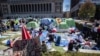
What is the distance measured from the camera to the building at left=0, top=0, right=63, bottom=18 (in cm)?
10931

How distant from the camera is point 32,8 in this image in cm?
11100

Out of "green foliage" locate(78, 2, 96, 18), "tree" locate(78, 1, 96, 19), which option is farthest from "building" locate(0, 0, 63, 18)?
"green foliage" locate(78, 2, 96, 18)

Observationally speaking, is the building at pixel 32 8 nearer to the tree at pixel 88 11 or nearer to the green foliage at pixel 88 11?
the tree at pixel 88 11

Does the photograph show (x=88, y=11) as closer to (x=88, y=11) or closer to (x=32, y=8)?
(x=88, y=11)

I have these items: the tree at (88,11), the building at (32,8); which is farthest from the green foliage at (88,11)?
the building at (32,8)

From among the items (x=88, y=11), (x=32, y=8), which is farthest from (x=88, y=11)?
(x=32, y=8)

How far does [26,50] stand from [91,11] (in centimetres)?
5521

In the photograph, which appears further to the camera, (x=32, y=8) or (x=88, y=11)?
(x=32, y=8)

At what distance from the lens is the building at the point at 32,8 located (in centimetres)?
10931

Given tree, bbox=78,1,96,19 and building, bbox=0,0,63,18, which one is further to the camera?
building, bbox=0,0,63,18

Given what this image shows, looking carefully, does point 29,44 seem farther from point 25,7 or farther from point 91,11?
point 25,7

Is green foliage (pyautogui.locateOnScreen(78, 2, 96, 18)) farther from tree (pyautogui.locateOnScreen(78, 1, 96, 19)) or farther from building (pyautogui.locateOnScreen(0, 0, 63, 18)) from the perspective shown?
building (pyautogui.locateOnScreen(0, 0, 63, 18))

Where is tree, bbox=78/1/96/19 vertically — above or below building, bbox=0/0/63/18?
above

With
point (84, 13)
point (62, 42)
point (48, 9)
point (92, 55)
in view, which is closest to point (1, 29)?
point (62, 42)
